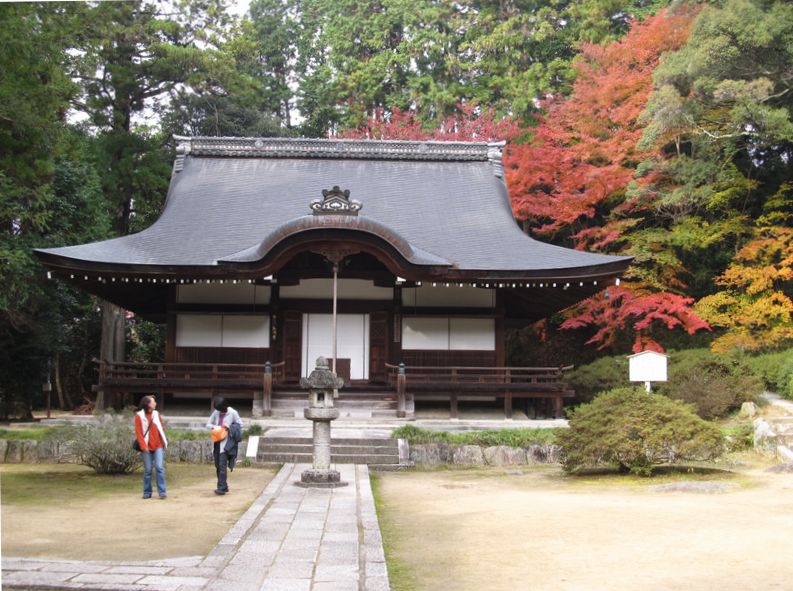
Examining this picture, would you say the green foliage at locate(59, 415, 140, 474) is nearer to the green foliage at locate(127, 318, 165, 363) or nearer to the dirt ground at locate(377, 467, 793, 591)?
the dirt ground at locate(377, 467, 793, 591)

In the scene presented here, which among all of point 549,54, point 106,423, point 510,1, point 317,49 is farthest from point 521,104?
point 106,423

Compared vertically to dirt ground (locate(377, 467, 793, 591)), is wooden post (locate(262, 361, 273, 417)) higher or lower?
higher

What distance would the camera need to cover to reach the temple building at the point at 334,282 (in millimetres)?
16984

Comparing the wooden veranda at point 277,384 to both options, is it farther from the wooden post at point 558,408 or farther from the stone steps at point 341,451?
the stone steps at point 341,451

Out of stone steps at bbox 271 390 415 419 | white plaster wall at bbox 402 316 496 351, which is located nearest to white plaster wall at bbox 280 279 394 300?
white plaster wall at bbox 402 316 496 351

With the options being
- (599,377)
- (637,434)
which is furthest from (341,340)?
(637,434)

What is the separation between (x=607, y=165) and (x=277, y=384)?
12739mm

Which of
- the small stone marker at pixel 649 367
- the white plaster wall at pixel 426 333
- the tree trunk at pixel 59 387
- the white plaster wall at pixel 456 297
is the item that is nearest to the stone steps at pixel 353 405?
the white plaster wall at pixel 426 333

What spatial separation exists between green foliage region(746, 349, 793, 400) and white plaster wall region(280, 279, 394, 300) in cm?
914

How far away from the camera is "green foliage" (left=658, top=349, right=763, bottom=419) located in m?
17.5

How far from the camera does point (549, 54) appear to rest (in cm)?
3291

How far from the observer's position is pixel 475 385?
1739 cm

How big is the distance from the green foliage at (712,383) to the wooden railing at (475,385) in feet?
9.28

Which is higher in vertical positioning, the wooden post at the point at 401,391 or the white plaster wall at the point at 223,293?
the white plaster wall at the point at 223,293
